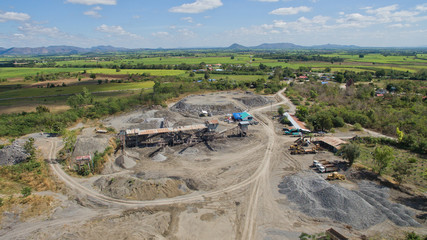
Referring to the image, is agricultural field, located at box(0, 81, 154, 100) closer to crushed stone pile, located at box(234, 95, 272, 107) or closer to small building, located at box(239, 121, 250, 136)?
crushed stone pile, located at box(234, 95, 272, 107)

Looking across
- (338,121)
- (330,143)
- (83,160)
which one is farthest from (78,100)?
(338,121)

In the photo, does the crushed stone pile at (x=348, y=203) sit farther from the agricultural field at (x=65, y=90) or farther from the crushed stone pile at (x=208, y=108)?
the agricultural field at (x=65, y=90)

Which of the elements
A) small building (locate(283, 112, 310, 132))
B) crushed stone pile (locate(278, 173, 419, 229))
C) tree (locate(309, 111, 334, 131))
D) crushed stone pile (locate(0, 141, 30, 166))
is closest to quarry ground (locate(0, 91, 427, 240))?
crushed stone pile (locate(278, 173, 419, 229))

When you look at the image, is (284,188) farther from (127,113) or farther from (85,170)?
(127,113)

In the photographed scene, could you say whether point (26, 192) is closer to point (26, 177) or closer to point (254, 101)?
point (26, 177)

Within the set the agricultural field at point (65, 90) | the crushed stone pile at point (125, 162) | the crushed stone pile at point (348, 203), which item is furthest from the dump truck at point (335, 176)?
the agricultural field at point (65, 90)
